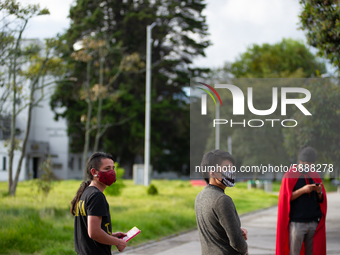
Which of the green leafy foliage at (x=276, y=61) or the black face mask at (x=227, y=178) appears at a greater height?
the green leafy foliage at (x=276, y=61)

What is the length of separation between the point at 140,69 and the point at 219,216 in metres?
32.9

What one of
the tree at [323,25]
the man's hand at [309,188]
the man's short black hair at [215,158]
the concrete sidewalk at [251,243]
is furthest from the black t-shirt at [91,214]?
the tree at [323,25]

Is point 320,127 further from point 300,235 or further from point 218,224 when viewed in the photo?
point 218,224

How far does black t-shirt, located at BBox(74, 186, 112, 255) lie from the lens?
356cm

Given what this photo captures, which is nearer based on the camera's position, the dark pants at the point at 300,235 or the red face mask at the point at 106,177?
the red face mask at the point at 106,177

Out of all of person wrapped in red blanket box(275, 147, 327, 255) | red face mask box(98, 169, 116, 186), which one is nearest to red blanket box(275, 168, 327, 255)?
person wrapped in red blanket box(275, 147, 327, 255)

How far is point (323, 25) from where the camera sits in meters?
9.36

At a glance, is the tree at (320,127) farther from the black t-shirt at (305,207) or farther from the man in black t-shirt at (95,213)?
the man in black t-shirt at (95,213)

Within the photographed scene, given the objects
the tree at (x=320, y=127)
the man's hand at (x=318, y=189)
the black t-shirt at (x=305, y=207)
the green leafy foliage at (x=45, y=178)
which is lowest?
the green leafy foliage at (x=45, y=178)

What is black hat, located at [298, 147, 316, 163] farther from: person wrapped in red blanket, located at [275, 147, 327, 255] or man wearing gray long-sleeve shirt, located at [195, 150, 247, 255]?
man wearing gray long-sleeve shirt, located at [195, 150, 247, 255]

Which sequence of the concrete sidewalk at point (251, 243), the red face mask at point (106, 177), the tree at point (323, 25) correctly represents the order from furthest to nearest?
the tree at point (323, 25) < the concrete sidewalk at point (251, 243) < the red face mask at point (106, 177)

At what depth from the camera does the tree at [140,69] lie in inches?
1369

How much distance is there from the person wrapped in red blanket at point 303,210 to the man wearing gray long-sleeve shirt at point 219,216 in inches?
82.7

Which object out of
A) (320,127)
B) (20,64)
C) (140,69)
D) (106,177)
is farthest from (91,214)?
(140,69)
